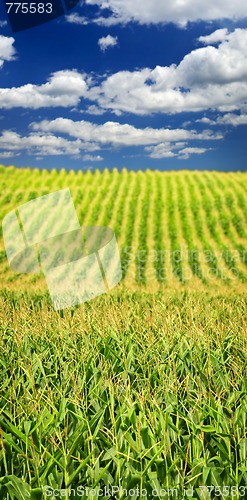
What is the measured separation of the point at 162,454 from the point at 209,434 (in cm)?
37

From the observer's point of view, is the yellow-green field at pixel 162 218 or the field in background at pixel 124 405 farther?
the yellow-green field at pixel 162 218

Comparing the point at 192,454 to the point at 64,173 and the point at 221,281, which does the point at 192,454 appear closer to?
the point at 221,281

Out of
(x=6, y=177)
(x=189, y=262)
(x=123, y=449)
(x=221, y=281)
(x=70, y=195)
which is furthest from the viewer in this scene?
(x=6, y=177)

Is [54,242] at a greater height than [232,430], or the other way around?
[232,430]

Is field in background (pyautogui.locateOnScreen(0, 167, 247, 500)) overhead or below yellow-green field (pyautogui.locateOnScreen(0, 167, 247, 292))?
overhead

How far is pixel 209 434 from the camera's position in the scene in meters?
3.22

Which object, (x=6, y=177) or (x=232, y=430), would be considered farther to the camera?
(x=6, y=177)

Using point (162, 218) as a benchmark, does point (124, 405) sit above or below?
above

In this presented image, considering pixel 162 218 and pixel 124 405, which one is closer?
pixel 124 405

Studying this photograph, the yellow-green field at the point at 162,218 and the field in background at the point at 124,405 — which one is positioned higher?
the field in background at the point at 124,405

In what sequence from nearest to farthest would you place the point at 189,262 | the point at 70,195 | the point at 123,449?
the point at 123,449, the point at 189,262, the point at 70,195

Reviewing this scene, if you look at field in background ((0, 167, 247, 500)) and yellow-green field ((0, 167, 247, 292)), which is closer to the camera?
field in background ((0, 167, 247, 500))

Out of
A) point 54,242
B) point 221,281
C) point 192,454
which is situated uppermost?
point 192,454

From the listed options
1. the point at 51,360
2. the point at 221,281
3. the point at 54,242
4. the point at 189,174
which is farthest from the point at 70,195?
the point at 51,360
